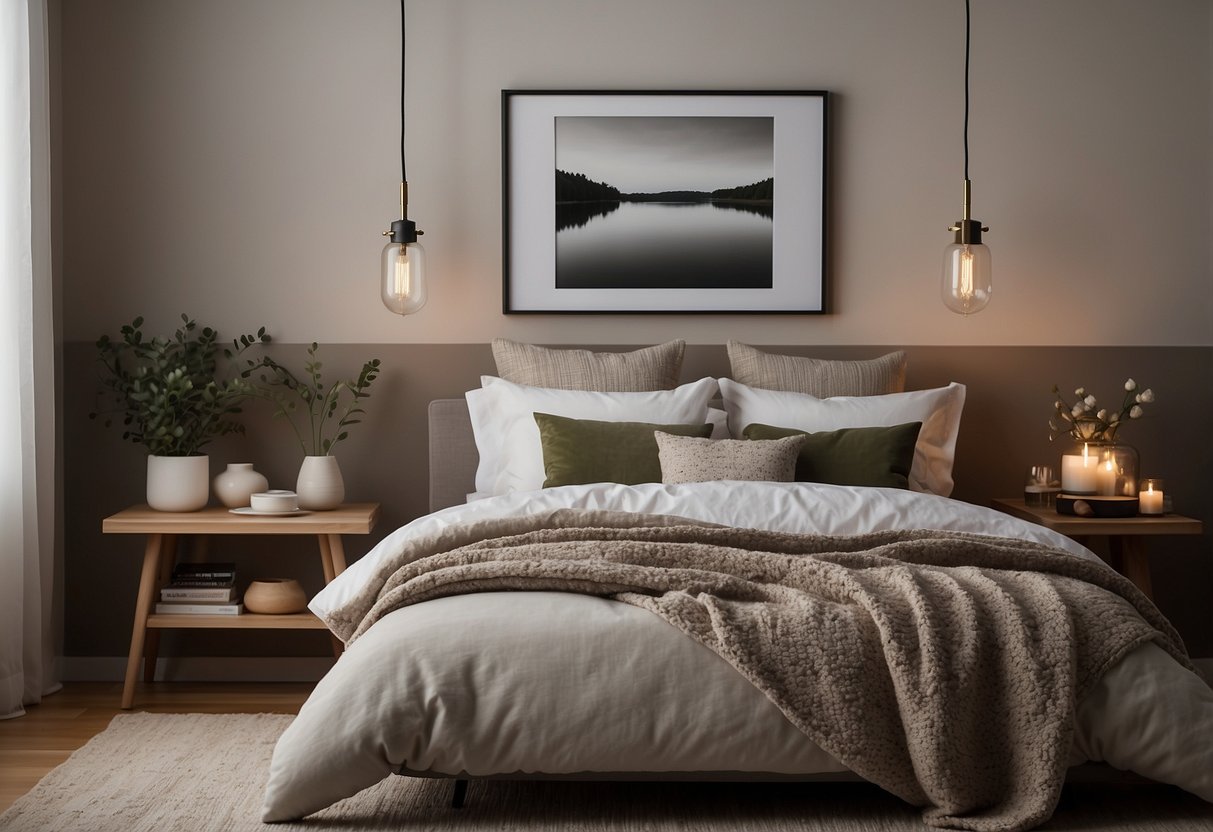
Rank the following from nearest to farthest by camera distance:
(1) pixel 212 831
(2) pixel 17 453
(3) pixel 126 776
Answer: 1. (1) pixel 212 831
2. (3) pixel 126 776
3. (2) pixel 17 453

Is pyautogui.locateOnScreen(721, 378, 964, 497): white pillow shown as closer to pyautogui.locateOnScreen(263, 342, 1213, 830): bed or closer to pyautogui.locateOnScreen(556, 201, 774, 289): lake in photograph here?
pyautogui.locateOnScreen(556, 201, 774, 289): lake in photograph

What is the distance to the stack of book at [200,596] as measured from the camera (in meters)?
3.61

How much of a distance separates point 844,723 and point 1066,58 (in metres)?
2.94

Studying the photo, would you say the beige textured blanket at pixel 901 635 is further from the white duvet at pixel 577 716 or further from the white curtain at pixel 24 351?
the white curtain at pixel 24 351

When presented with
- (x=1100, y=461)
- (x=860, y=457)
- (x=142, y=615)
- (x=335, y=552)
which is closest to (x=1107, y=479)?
(x=1100, y=461)

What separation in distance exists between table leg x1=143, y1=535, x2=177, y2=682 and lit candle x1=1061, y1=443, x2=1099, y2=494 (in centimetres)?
298

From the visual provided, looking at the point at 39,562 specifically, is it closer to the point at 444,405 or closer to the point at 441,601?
the point at 444,405

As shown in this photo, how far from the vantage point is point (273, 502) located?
3.57 m

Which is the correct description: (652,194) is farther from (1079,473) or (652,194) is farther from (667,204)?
(1079,473)

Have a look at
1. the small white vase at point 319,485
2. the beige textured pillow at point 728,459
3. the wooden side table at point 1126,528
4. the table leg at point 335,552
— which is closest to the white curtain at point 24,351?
the small white vase at point 319,485

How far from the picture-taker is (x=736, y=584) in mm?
2285

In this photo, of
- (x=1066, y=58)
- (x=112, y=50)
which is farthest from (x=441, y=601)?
(x=1066, y=58)

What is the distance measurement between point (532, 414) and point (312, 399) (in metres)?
0.86

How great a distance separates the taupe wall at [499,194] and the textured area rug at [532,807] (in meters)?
1.37
